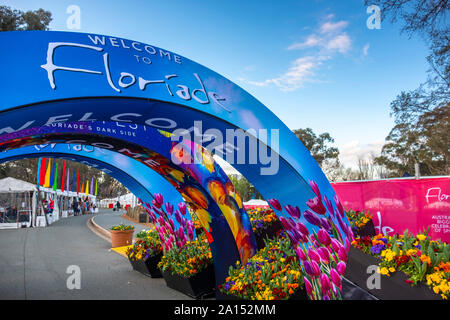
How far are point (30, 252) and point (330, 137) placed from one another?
29401mm

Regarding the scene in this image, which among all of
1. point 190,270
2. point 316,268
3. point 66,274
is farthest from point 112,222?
point 316,268

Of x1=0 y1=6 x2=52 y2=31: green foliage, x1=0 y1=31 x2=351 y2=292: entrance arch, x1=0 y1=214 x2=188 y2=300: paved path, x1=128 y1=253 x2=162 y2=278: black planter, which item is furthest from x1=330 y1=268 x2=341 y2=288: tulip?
x1=0 y1=6 x2=52 y2=31: green foliage

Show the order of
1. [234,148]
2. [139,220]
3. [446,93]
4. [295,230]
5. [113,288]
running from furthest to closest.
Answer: [139,220], [446,93], [113,288], [295,230], [234,148]

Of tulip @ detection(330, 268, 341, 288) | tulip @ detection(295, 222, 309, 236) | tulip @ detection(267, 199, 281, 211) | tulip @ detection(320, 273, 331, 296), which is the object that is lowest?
tulip @ detection(320, 273, 331, 296)

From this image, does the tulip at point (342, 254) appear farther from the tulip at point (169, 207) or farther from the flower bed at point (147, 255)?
the flower bed at point (147, 255)

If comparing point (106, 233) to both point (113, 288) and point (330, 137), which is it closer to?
point (113, 288)

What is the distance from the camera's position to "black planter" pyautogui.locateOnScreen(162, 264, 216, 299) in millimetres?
6312

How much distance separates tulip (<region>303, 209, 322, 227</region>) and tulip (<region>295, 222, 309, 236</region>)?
5.3 inches

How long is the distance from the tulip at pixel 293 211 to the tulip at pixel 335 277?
2.57ft

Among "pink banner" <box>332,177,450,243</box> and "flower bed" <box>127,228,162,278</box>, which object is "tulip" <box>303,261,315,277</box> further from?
"flower bed" <box>127,228,162,278</box>

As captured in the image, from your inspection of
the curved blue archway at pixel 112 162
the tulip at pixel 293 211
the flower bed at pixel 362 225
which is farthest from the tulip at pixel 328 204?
the curved blue archway at pixel 112 162
